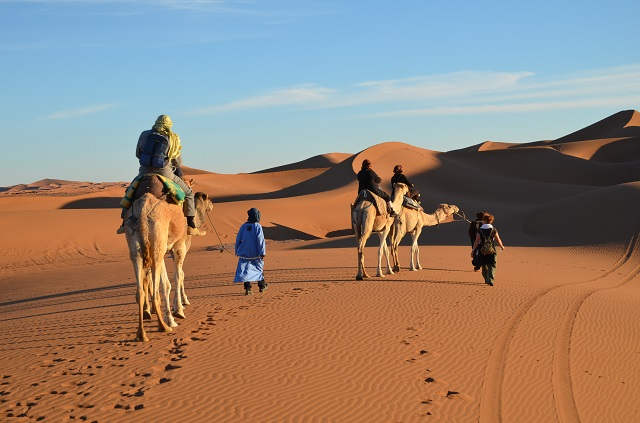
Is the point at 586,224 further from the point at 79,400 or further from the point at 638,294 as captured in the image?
the point at 79,400

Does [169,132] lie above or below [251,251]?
above

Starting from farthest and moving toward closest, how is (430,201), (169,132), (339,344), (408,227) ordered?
(430,201) → (408,227) → (169,132) → (339,344)

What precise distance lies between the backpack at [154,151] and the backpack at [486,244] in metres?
7.34

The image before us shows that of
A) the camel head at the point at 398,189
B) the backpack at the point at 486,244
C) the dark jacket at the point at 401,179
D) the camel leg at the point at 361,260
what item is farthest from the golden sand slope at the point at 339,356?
the dark jacket at the point at 401,179

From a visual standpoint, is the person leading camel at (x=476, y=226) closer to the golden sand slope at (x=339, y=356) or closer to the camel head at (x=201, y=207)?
the golden sand slope at (x=339, y=356)

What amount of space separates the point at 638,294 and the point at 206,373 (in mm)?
11523

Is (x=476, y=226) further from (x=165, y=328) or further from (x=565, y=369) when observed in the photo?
(x=165, y=328)

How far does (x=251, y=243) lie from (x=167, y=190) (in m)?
4.00

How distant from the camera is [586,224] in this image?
96.6ft

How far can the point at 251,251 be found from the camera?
537 inches

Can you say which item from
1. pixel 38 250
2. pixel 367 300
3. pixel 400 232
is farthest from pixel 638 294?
pixel 38 250

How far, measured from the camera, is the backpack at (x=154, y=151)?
10227mm

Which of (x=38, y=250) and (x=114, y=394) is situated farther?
(x=38, y=250)

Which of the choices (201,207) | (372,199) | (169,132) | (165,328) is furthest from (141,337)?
(372,199)
